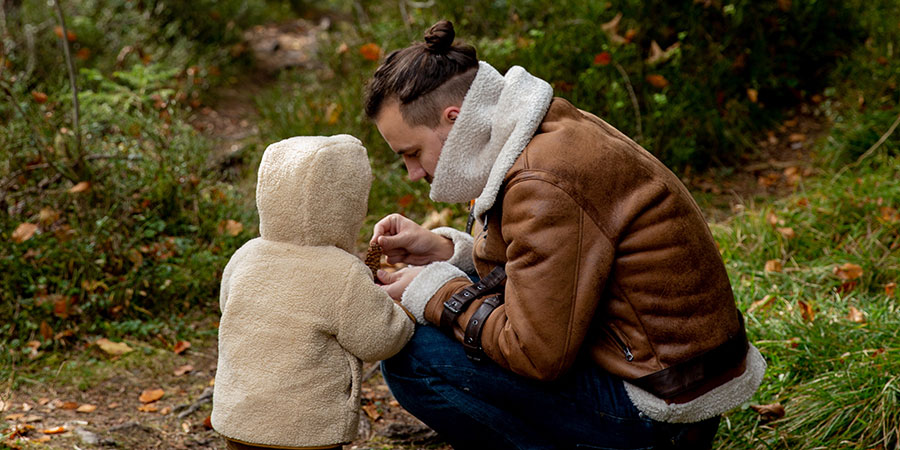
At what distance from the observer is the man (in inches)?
74.2

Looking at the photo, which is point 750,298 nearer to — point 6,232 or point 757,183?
point 757,183

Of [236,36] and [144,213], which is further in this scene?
[236,36]

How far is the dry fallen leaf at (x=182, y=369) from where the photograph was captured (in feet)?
11.5

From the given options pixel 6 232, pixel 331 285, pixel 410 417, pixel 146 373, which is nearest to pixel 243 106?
pixel 6 232

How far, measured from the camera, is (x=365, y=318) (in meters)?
2.10

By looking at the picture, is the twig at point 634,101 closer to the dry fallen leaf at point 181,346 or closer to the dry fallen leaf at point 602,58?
the dry fallen leaf at point 602,58

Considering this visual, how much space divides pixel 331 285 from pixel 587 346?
67 centimetres

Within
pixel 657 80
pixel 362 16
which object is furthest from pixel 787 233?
pixel 362 16

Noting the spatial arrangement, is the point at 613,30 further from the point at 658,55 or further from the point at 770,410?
the point at 770,410

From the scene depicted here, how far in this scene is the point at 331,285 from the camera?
2.08 meters

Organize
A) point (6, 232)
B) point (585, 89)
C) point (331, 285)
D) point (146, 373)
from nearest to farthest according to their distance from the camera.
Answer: point (331, 285), point (146, 373), point (6, 232), point (585, 89)

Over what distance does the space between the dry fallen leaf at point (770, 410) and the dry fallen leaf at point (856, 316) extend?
60 cm

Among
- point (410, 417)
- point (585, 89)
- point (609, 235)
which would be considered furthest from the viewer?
point (585, 89)

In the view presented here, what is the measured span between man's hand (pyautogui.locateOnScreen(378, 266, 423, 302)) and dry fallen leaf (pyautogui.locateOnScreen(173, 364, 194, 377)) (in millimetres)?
1533
